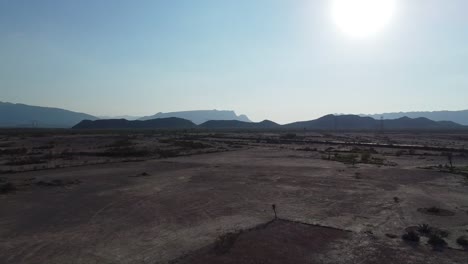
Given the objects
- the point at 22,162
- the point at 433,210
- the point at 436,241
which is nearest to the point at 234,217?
the point at 436,241

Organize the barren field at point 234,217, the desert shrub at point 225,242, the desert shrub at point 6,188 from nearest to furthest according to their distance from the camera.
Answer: the barren field at point 234,217 < the desert shrub at point 225,242 < the desert shrub at point 6,188

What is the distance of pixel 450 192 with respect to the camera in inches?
813

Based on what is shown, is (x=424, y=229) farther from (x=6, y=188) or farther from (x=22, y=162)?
(x=22, y=162)

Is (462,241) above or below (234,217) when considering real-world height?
above

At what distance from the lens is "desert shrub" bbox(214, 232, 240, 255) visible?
36.0ft

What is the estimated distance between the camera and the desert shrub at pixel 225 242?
1098cm

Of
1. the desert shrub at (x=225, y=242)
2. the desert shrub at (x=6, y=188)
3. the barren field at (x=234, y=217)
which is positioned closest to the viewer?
the barren field at (x=234, y=217)

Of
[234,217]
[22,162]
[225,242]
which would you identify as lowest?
[22,162]

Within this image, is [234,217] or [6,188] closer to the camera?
[234,217]

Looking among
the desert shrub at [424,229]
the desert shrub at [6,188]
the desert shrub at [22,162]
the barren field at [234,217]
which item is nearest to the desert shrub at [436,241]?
the barren field at [234,217]

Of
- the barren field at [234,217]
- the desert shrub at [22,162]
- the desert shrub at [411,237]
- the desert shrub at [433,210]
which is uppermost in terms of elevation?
the desert shrub at [411,237]

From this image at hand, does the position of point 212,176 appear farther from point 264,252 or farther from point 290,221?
point 264,252

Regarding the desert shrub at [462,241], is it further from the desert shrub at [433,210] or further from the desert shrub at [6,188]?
the desert shrub at [6,188]

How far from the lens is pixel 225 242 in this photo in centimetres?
1150
